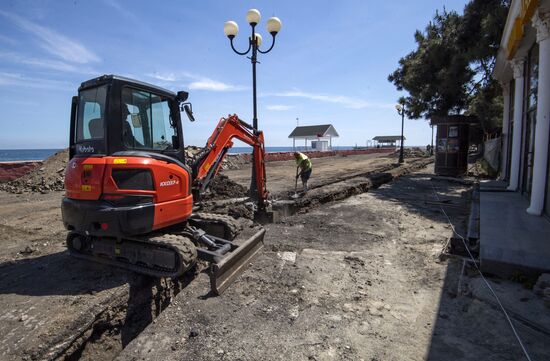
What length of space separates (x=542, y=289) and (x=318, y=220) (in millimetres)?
4909

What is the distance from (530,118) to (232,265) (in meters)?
9.05

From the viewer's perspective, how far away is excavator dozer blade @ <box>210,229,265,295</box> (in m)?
4.45

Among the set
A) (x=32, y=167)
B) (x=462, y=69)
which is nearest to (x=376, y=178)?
(x=462, y=69)

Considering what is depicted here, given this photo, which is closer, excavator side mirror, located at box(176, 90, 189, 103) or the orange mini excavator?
the orange mini excavator

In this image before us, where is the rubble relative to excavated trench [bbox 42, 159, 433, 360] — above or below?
above

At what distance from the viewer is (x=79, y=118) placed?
512 centimetres

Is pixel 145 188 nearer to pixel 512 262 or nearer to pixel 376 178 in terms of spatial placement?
pixel 512 262

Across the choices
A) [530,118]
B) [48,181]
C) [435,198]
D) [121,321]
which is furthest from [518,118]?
[48,181]

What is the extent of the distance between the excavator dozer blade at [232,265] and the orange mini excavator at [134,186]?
1 cm

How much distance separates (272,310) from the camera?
4.15 m

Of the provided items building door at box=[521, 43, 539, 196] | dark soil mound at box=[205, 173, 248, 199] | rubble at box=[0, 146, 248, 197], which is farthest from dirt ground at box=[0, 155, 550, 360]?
rubble at box=[0, 146, 248, 197]

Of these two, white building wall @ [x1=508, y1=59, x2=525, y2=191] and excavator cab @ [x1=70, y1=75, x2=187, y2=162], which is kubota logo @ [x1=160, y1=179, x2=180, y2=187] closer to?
excavator cab @ [x1=70, y1=75, x2=187, y2=162]

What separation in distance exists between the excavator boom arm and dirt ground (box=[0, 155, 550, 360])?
1.83 m

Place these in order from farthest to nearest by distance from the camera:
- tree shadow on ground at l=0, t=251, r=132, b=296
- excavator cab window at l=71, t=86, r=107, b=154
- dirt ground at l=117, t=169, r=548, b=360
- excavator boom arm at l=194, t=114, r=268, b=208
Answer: excavator boom arm at l=194, t=114, r=268, b=208
excavator cab window at l=71, t=86, r=107, b=154
tree shadow on ground at l=0, t=251, r=132, b=296
dirt ground at l=117, t=169, r=548, b=360
